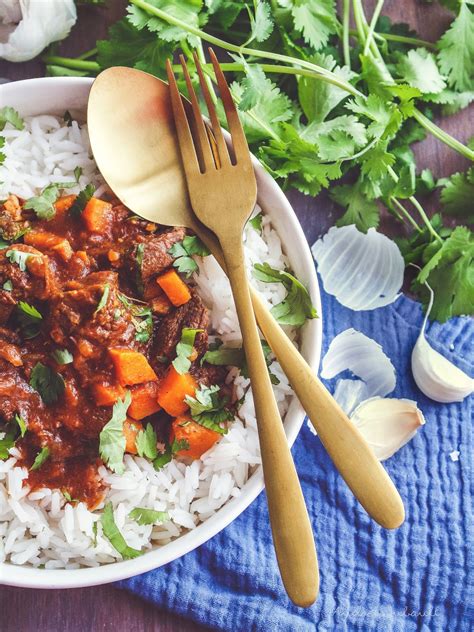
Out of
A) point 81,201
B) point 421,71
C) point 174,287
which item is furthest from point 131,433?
point 421,71

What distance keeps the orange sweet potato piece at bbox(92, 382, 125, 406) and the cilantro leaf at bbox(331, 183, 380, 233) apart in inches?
52.0

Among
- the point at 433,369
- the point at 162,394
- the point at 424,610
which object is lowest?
the point at 424,610

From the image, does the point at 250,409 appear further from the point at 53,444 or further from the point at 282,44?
the point at 282,44

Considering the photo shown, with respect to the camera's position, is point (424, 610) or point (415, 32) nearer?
point (424, 610)

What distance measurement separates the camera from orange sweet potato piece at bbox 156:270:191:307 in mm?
2873

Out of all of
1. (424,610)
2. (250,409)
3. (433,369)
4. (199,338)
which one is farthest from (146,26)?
(424,610)

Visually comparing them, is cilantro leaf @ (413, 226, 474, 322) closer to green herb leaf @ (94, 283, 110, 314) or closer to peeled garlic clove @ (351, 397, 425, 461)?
peeled garlic clove @ (351, 397, 425, 461)

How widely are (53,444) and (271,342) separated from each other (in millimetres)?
867

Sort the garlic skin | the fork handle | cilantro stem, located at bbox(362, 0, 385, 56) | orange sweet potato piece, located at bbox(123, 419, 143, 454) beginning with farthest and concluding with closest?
cilantro stem, located at bbox(362, 0, 385, 56) → the garlic skin → orange sweet potato piece, located at bbox(123, 419, 143, 454) → the fork handle

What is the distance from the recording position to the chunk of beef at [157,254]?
2.82m

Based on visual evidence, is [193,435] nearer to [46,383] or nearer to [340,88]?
[46,383]

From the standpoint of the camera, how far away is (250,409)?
115 inches

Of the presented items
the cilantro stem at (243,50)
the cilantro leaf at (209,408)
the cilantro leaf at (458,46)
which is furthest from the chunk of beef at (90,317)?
the cilantro leaf at (458,46)

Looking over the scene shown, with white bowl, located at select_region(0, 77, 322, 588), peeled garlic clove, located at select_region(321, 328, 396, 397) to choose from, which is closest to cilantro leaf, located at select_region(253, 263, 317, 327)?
white bowl, located at select_region(0, 77, 322, 588)
